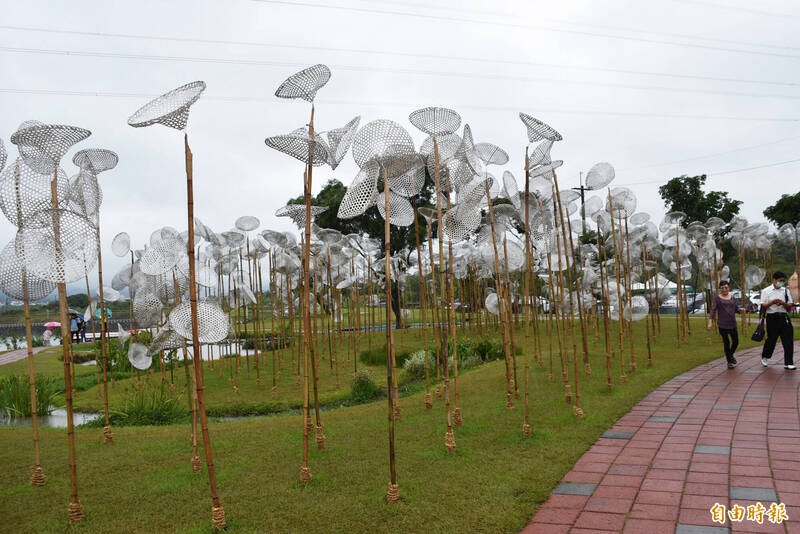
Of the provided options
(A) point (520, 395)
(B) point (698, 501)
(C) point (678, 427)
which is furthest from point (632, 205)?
(B) point (698, 501)

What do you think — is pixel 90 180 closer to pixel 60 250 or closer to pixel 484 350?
pixel 60 250

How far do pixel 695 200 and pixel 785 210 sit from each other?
152 inches

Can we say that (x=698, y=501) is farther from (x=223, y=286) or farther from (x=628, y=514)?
(x=223, y=286)

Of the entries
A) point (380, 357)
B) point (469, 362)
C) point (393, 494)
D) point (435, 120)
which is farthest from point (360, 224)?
point (393, 494)

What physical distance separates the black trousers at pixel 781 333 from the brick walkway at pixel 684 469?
5.15 ft

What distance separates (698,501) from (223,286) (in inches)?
332

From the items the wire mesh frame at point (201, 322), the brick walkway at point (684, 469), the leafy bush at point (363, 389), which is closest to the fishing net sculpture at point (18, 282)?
the wire mesh frame at point (201, 322)

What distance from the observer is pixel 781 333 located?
23.7ft

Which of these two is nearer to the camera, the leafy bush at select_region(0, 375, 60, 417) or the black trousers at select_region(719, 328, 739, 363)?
the leafy bush at select_region(0, 375, 60, 417)

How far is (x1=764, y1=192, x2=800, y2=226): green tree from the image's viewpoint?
20750mm

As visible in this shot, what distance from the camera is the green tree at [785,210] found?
817 inches

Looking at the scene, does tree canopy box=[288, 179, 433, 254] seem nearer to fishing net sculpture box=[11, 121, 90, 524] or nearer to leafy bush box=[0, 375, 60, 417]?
leafy bush box=[0, 375, 60, 417]

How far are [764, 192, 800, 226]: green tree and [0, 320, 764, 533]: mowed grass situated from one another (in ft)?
64.3

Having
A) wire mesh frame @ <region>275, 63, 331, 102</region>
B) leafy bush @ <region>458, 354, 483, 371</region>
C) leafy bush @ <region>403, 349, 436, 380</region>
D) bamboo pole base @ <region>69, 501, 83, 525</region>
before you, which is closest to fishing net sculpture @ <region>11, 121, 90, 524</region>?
bamboo pole base @ <region>69, 501, 83, 525</region>
